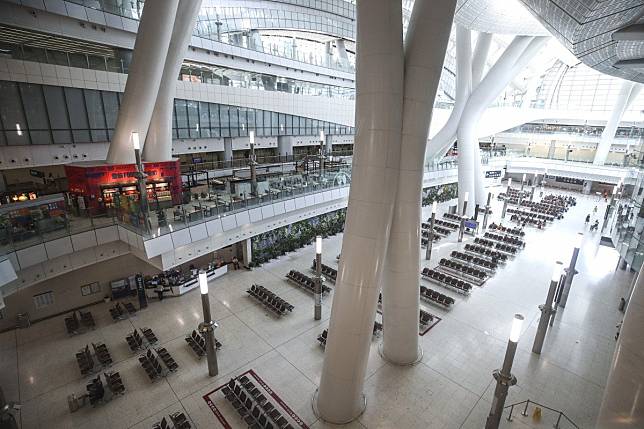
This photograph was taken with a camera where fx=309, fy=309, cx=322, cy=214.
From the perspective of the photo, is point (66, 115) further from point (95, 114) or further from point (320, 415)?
point (320, 415)

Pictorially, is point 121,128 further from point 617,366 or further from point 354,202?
point 617,366

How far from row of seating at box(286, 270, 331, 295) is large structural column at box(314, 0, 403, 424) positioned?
639cm

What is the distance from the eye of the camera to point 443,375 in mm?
9352

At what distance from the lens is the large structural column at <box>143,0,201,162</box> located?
14.1m

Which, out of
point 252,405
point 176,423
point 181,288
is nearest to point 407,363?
point 252,405

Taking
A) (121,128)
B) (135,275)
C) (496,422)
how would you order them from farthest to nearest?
(135,275) < (121,128) < (496,422)

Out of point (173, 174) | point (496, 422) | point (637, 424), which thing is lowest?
point (496, 422)

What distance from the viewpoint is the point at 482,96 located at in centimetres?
2238

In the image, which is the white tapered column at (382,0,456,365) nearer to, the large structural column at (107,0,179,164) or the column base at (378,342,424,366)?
the column base at (378,342,424,366)

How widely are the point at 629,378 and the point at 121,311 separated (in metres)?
15.5

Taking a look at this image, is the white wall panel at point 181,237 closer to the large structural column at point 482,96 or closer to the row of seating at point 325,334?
the row of seating at point 325,334

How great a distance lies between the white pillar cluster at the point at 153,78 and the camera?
12.1 metres

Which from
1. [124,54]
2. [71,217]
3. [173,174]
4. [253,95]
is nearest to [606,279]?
[173,174]

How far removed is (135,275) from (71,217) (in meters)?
4.40
